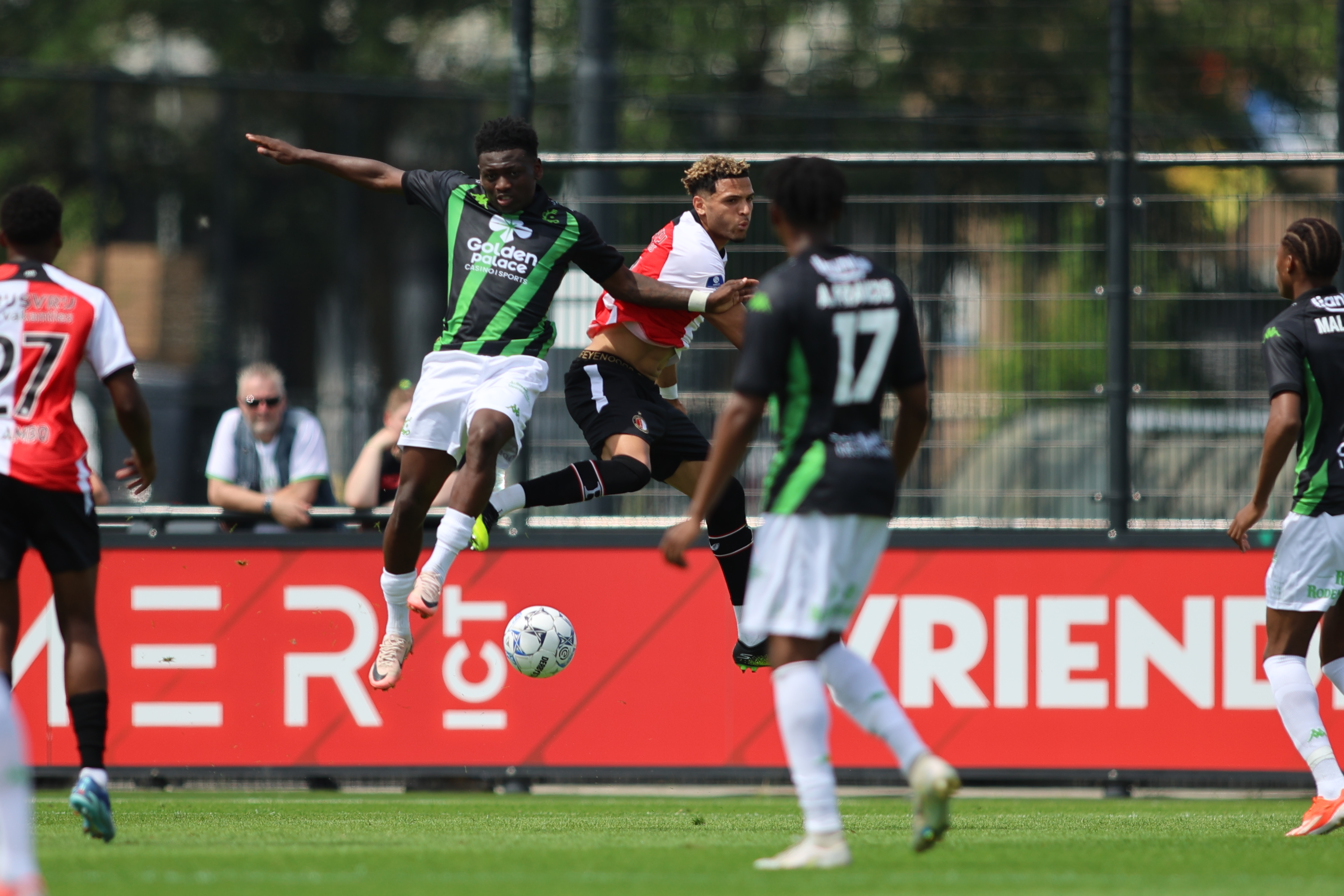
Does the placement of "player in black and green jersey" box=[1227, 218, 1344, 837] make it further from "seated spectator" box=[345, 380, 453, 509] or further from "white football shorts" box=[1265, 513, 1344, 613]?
"seated spectator" box=[345, 380, 453, 509]

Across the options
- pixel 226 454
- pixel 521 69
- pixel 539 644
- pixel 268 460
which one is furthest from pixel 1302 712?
pixel 226 454

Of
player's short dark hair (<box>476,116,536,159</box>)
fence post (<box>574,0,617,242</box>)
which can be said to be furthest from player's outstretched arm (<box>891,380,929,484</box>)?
fence post (<box>574,0,617,242</box>)

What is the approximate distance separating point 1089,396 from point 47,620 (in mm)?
6607

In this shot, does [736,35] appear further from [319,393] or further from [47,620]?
[47,620]

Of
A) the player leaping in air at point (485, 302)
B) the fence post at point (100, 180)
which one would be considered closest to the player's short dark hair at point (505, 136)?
the player leaping in air at point (485, 302)

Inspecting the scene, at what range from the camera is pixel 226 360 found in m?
16.9

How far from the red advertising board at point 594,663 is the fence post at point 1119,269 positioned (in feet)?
1.57

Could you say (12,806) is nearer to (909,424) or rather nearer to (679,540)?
(679,540)

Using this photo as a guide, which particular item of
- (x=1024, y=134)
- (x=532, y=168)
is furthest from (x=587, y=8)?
(x=1024, y=134)

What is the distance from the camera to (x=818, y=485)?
20.1ft

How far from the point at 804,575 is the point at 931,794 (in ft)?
2.76

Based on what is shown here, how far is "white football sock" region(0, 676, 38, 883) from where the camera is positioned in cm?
455

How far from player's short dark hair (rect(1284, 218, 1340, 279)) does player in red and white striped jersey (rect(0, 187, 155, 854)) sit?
200 inches

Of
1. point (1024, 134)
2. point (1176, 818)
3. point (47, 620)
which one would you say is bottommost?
point (1176, 818)
